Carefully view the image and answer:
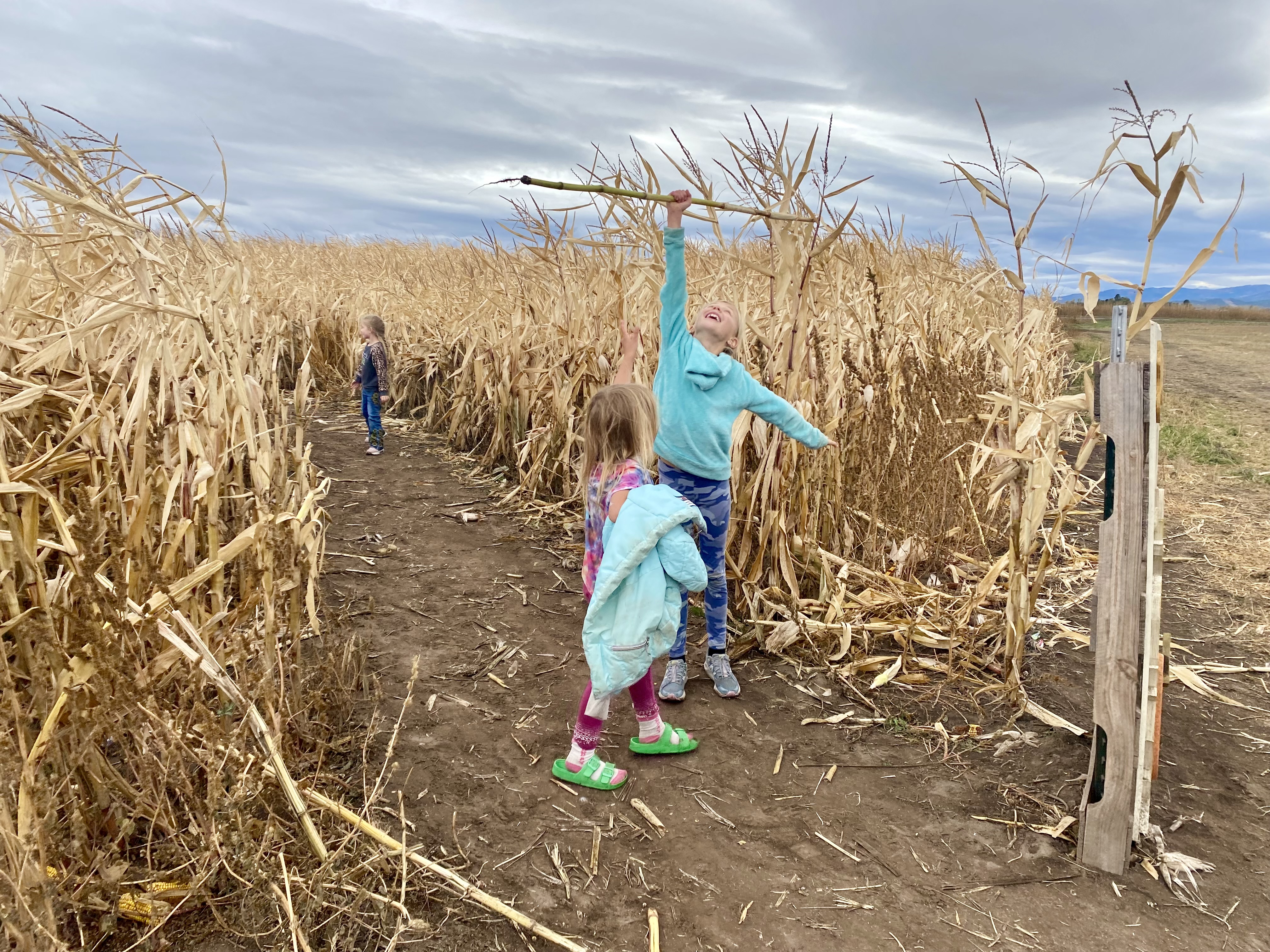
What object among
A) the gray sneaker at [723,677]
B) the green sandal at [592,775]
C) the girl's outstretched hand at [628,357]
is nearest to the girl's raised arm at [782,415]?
the girl's outstretched hand at [628,357]

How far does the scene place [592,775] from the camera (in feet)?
8.66

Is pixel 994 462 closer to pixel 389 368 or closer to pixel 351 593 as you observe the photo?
pixel 351 593

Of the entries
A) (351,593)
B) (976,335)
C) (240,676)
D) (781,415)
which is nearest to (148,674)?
(240,676)

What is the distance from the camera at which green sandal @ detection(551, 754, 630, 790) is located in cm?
263

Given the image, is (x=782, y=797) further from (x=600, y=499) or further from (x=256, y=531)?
(x=256, y=531)

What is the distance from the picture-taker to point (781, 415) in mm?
3104

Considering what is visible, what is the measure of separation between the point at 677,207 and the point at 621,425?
0.89 meters

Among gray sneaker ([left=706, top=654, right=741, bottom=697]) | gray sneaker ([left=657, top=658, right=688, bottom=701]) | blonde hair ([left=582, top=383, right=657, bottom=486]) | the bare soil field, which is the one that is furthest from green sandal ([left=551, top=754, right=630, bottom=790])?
blonde hair ([left=582, top=383, right=657, bottom=486])

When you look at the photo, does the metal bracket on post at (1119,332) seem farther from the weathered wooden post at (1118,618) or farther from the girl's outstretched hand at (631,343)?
the girl's outstretched hand at (631,343)

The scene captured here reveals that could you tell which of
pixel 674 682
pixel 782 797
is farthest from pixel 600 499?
pixel 782 797

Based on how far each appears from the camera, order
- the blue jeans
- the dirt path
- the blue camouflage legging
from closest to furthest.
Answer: the dirt path, the blue camouflage legging, the blue jeans

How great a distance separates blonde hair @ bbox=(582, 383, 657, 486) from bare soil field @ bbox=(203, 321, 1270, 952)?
3.67ft

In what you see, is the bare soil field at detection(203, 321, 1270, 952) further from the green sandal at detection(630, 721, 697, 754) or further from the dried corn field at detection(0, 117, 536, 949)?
the dried corn field at detection(0, 117, 536, 949)

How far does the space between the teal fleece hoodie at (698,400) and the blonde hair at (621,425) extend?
37 centimetres
